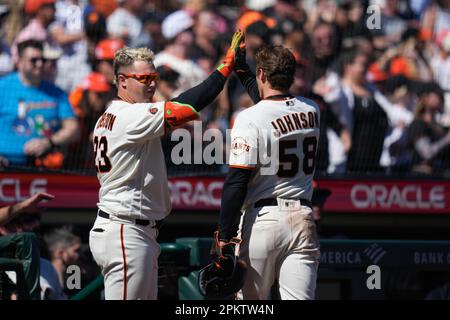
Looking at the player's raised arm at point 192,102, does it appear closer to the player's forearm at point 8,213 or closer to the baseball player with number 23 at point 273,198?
the baseball player with number 23 at point 273,198

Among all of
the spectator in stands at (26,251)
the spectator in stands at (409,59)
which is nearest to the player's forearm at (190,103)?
the spectator in stands at (26,251)

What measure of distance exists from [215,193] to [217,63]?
140 cm

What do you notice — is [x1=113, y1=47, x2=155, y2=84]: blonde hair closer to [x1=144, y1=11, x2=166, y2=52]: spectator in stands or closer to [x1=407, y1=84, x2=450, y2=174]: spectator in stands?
[x1=144, y1=11, x2=166, y2=52]: spectator in stands

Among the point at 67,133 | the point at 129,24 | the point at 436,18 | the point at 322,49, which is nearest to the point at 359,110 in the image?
the point at 322,49

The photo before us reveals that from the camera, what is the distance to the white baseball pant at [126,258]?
13.6 ft

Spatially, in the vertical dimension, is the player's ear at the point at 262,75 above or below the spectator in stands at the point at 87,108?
above

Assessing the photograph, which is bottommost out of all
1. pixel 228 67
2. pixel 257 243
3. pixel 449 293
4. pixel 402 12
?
pixel 449 293

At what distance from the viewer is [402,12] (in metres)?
10.1

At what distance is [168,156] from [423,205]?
252 centimetres

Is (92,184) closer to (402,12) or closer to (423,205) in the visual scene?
(423,205)

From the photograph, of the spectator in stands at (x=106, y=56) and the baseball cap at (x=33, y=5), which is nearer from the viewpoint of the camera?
the spectator in stands at (x=106, y=56)

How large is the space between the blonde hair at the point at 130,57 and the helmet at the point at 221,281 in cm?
100
